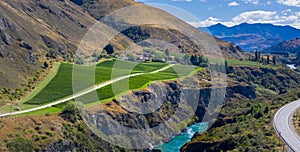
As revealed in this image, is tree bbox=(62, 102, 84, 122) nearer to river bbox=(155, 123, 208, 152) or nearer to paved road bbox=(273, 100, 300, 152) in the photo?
river bbox=(155, 123, 208, 152)

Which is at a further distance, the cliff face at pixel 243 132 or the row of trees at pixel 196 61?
the row of trees at pixel 196 61

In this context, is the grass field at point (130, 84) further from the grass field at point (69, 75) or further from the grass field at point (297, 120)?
the grass field at point (297, 120)

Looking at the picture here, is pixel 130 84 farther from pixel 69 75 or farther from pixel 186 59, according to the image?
pixel 186 59

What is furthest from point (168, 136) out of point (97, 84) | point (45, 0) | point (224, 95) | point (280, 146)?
point (45, 0)

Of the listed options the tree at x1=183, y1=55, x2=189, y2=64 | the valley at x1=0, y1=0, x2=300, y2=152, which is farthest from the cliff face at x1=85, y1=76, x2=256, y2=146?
the tree at x1=183, y1=55, x2=189, y2=64

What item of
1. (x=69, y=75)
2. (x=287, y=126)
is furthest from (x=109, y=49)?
(x=287, y=126)

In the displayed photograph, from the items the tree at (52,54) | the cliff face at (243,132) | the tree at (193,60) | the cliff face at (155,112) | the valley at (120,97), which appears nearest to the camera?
the cliff face at (243,132)

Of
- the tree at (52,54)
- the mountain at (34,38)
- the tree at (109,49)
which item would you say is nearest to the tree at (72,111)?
the mountain at (34,38)

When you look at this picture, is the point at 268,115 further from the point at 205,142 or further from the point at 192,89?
the point at 192,89
